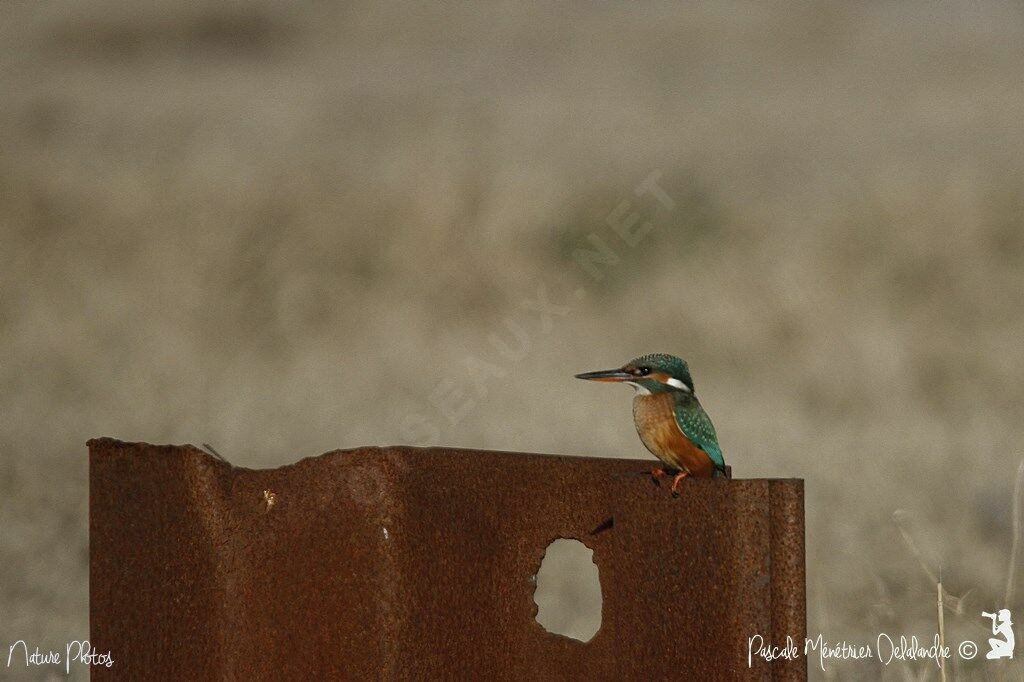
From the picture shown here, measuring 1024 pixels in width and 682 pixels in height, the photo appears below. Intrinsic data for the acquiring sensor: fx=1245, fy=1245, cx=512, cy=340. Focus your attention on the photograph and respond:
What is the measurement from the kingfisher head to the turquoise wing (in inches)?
2.1

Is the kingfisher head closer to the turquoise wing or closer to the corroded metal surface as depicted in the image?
the turquoise wing

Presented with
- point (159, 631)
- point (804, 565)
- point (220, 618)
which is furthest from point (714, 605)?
point (159, 631)

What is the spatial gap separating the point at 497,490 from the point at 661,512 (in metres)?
0.31

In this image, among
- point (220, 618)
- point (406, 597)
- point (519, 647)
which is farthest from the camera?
point (519, 647)

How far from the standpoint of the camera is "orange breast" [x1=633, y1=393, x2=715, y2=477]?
242cm

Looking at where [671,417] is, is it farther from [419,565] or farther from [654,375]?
[419,565]

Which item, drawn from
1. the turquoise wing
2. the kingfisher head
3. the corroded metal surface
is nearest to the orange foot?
the corroded metal surface

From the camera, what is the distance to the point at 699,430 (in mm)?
2447

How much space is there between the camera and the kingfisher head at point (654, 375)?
2520 millimetres

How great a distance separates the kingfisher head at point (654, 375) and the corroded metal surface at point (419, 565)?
7.6 inches

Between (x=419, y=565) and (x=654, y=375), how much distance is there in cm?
70

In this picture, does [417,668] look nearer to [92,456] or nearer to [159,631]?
[159,631]

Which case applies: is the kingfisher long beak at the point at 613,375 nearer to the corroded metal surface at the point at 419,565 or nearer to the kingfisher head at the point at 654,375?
the kingfisher head at the point at 654,375

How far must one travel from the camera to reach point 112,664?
242cm
